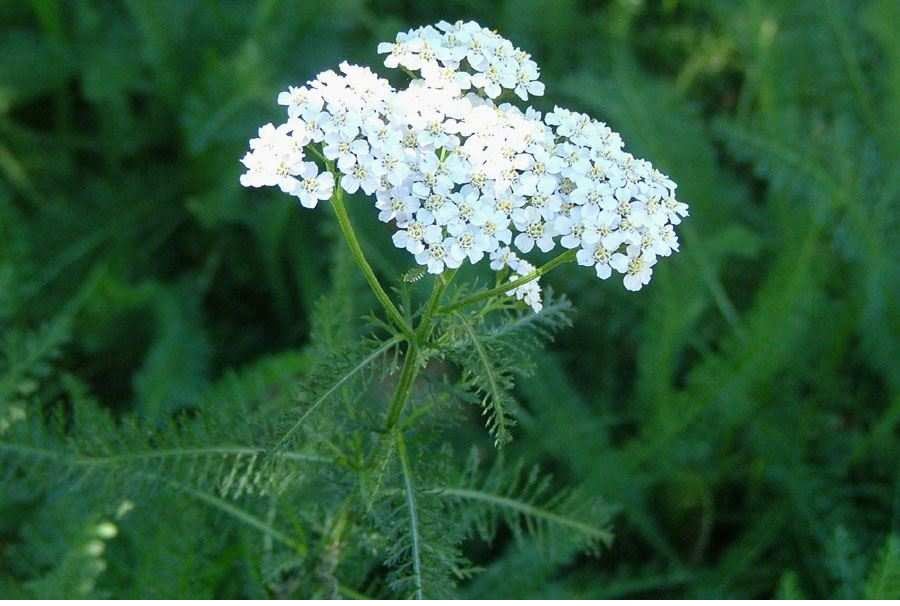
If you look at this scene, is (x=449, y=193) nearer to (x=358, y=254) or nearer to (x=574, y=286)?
(x=358, y=254)

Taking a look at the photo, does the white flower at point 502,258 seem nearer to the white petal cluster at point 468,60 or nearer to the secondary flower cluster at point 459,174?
the secondary flower cluster at point 459,174

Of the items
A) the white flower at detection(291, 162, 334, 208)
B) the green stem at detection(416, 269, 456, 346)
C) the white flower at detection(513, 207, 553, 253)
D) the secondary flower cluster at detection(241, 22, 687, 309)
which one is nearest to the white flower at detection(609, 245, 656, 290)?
the secondary flower cluster at detection(241, 22, 687, 309)

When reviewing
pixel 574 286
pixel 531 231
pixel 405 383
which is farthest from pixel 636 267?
pixel 574 286

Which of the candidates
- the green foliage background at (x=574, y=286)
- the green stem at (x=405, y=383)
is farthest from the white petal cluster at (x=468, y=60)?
the green foliage background at (x=574, y=286)

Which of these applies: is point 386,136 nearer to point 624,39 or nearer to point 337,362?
point 337,362

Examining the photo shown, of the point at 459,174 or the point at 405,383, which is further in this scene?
the point at 405,383

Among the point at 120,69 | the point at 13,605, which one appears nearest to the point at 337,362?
the point at 13,605
